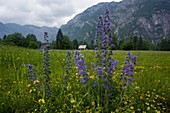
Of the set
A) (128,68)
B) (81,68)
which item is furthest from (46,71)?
(128,68)

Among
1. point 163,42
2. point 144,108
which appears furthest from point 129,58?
point 163,42

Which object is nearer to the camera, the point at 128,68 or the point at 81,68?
the point at 128,68

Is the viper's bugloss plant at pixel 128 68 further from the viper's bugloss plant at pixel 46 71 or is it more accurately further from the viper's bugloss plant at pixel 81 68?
the viper's bugloss plant at pixel 46 71

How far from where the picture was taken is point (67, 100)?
4328 mm

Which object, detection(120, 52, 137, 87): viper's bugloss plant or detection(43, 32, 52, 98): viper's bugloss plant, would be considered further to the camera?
detection(43, 32, 52, 98): viper's bugloss plant

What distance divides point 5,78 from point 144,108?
11.7ft

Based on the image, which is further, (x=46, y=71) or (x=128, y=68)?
(x=46, y=71)

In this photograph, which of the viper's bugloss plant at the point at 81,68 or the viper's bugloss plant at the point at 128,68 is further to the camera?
the viper's bugloss plant at the point at 81,68

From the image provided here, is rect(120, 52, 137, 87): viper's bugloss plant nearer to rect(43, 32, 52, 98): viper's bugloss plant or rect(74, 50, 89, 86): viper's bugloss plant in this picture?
rect(74, 50, 89, 86): viper's bugloss plant

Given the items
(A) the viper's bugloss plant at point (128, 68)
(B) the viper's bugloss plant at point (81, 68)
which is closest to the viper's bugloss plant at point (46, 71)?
(B) the viper's bugloss plant at point (81, 68)

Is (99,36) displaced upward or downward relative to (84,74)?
upward

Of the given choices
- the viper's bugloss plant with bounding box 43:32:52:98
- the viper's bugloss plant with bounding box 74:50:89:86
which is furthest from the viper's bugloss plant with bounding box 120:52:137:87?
the viper's bugloss plant with bounding box 43:32:52:98

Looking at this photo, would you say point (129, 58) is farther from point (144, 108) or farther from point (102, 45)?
point (144, 108)

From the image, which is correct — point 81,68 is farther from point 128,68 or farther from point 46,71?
point 128,68
